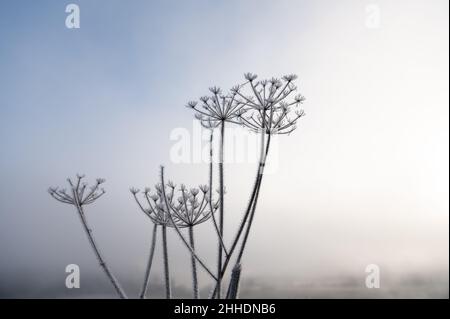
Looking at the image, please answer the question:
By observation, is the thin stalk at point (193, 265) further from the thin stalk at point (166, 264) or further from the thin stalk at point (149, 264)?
the thin stalk at point (149, 264)

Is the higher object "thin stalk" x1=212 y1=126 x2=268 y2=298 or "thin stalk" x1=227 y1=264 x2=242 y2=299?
"thin stalk" x1=212 y1=126 x2=268 y2=298

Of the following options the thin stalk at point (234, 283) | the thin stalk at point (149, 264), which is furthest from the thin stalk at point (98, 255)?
the thin stalk at point (234, 283)

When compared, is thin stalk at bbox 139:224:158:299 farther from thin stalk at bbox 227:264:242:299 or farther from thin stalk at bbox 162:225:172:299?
thin stalk at bbox 227:264:242:299

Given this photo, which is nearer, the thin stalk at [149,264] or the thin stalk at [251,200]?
the thin stalk at [251,200]

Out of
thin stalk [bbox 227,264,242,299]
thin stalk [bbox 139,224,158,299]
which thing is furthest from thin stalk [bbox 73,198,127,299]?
thin stalk [bbox 227,264,242,299]

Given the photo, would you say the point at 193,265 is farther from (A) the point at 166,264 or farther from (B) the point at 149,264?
(B) the point at 149,264

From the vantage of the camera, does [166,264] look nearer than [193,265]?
No

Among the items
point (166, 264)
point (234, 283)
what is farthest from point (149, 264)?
point (234, 283)

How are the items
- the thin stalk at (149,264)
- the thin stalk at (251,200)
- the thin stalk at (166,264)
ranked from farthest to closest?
1. the thin stalk at (149,264)
2. the thin stalk at (166,264)
3. the thin stalk at (251,200)
